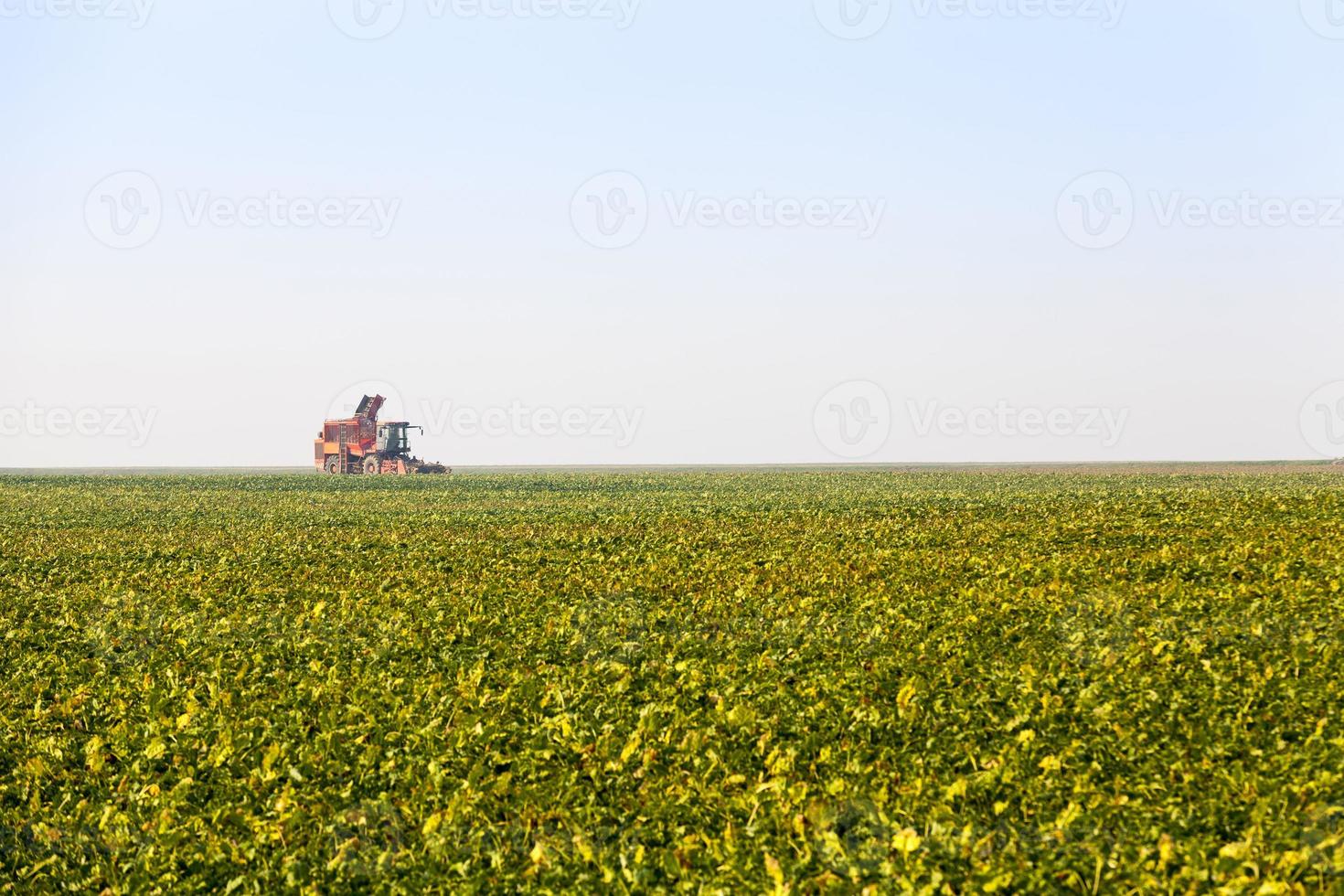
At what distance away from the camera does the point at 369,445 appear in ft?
244

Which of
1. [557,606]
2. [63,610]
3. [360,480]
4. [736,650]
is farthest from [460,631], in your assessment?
[360,480]

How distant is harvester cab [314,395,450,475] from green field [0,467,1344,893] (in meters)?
53.9

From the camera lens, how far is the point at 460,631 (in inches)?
567

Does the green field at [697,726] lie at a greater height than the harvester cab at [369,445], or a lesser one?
lesser

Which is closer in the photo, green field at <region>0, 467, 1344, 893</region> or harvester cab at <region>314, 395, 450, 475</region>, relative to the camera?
green field at <region>0, 467, 1344, 893</region>

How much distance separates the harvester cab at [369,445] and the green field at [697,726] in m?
53.9

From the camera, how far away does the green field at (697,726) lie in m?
8.16

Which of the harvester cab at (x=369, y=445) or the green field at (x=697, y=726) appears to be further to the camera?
the harvester cab at (x=369, y=445)

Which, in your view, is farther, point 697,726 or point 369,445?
point 369,445

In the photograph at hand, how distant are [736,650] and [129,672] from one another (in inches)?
303

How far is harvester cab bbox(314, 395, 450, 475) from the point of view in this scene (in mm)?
73500

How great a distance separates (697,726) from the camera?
1041 cm

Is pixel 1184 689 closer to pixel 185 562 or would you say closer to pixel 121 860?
pixel 121 860

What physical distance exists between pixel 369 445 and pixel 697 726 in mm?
67492
